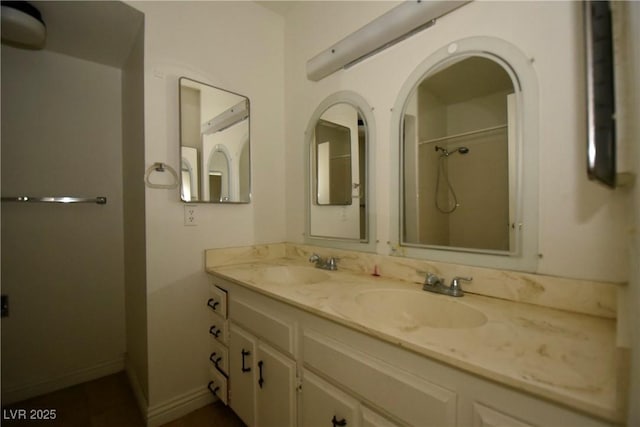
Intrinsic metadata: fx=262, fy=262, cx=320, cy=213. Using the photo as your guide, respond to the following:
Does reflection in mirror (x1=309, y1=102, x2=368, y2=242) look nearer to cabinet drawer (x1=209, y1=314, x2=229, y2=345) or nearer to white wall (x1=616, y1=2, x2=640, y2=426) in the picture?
cabinet drawer (x1=209, y1=314, x2=229, y2=345)

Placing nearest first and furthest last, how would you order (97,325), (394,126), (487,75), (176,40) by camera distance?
(487,75) < (394,126) < (176,40) < (97,325)

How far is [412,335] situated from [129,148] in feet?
6.55

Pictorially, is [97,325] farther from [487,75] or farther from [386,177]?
[487,75]

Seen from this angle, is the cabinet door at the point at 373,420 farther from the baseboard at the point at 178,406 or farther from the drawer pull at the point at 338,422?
the baseboard at the point at 178,406

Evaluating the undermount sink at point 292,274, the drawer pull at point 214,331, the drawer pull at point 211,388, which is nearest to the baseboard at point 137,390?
the drawer pull at point 211,388

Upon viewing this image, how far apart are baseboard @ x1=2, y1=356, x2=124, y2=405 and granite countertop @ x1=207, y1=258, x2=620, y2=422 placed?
1706 mm

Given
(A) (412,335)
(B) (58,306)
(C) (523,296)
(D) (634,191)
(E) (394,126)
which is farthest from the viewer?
(B) (58,306)

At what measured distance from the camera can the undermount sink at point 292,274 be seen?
151cm

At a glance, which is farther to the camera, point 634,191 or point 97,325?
point 97,325

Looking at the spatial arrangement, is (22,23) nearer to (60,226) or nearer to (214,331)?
(60,226)

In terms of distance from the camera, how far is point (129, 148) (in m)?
1.75

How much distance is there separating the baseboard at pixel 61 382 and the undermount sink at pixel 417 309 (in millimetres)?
2029

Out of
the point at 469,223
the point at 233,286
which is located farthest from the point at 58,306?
the point at 469,223

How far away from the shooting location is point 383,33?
4.08ft
